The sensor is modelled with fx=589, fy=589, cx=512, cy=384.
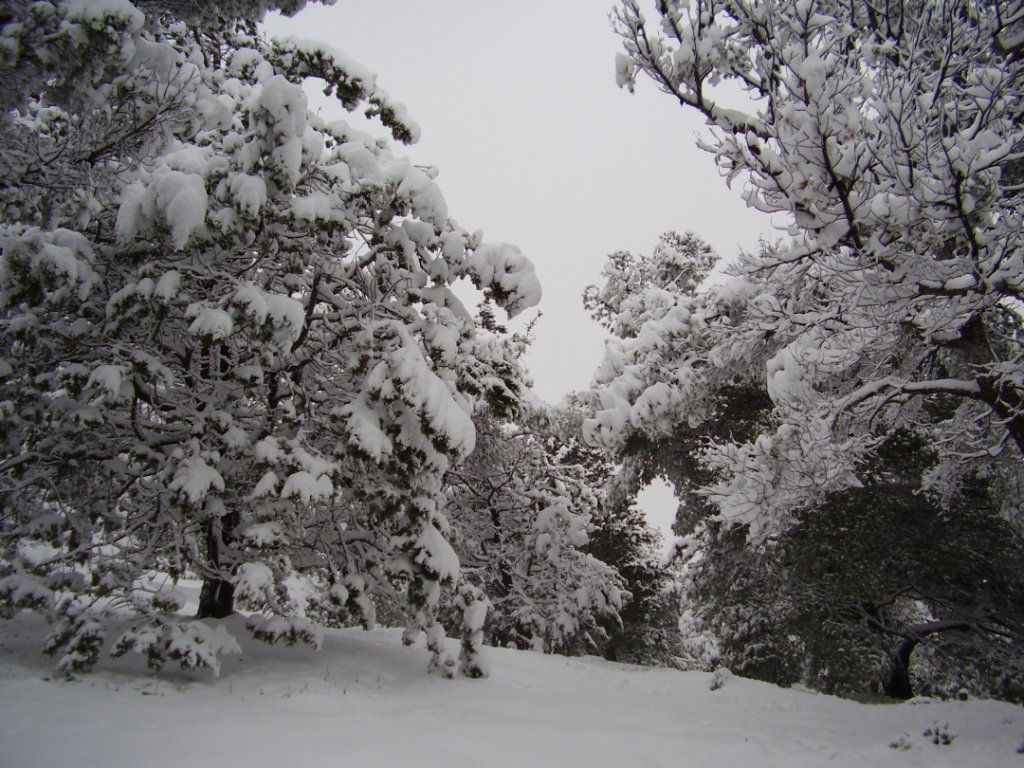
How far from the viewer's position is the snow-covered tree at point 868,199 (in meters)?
4.85

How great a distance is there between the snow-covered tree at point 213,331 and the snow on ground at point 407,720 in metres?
0.53

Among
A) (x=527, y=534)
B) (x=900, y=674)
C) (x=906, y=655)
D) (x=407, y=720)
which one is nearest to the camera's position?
(x=407, y=720)

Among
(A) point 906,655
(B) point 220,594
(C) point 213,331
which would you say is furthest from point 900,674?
(C) point 213,331

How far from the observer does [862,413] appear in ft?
21.0

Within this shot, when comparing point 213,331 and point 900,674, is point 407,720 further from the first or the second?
point 900,674

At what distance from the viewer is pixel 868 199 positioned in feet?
16.8

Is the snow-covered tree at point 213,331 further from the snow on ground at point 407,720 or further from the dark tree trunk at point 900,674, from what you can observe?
the dark tree trunk at point 900,674

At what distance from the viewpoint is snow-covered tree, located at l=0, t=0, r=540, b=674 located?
508 cm

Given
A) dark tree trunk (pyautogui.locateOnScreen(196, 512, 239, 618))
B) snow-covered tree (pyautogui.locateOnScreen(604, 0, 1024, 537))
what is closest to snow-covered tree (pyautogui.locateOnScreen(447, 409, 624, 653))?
dark tree trunk (pyautogui.locateOnScreen(196, 512, 239, 618))

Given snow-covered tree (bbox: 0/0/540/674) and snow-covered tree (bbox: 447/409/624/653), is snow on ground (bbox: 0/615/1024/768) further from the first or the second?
snow-covered tree (bbox: 447/409/624/653)

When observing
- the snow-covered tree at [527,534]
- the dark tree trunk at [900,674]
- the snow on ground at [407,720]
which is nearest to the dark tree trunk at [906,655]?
the dark tree trunk at [900,674]

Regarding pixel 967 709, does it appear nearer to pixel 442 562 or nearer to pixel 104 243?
pixel 442 562

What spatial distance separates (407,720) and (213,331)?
12.1 feet

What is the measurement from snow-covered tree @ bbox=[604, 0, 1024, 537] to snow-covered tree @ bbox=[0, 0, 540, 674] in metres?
2.76
